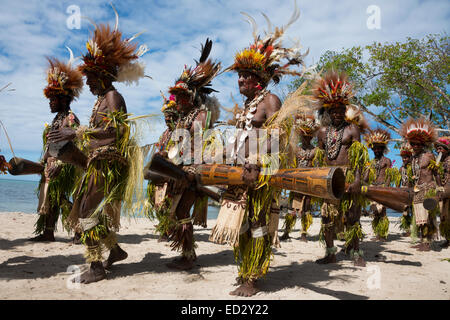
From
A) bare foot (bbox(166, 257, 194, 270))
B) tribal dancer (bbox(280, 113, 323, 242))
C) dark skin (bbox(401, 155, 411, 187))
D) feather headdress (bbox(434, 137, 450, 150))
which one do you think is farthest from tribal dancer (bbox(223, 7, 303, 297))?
dark skin (bbox(401, 155, 411, 187))

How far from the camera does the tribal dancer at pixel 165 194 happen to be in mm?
4031

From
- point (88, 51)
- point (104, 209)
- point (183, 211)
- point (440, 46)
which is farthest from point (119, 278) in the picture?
point (440, 46)

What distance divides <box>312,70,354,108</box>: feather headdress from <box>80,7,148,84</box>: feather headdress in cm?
248

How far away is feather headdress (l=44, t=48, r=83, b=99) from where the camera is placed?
472 centimetres

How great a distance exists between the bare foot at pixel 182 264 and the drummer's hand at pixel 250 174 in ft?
5.44

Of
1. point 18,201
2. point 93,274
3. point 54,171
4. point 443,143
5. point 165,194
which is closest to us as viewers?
point 93,274

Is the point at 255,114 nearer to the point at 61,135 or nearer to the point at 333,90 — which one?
the point at 333,90

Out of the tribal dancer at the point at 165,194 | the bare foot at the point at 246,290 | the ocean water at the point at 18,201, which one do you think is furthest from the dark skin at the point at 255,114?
the ocean water at the point at 18,201

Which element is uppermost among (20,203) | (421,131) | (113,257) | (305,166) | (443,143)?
(421,131)

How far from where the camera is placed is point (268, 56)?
3445 mm

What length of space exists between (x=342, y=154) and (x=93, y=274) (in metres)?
3.53

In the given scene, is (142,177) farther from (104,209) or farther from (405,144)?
(405,144)

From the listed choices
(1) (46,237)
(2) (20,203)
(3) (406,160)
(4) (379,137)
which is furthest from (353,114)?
(2) (20,203)

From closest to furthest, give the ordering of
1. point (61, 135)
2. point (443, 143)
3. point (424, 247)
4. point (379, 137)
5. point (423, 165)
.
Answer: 1. point (61, 135)
2. point (424, 247)
3. point (423, 165)
4. point (443, 143)
5. point (379, 137)
